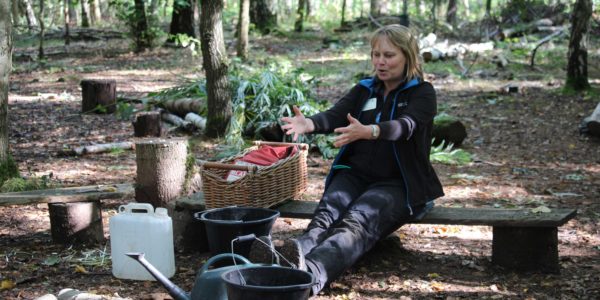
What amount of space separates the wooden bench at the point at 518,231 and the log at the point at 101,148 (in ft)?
14.3

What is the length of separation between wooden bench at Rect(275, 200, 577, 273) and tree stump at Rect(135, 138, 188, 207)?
51.2 inches

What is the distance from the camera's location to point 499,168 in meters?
7.59

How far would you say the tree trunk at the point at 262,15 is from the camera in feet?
70.7

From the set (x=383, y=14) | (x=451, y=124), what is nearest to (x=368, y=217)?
(x=451, y=124)

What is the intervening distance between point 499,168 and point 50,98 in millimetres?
7678

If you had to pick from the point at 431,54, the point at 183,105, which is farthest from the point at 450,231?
the point at 431,54

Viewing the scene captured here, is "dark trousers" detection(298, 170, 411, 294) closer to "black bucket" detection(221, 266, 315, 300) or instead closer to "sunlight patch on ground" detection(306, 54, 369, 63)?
"black bucket" detection(221, 266, 315, 300)

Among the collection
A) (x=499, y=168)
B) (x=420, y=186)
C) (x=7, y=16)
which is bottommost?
(x=499, y=168)

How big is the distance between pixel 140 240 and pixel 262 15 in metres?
18.2

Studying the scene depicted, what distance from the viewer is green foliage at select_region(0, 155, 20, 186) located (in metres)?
5.84

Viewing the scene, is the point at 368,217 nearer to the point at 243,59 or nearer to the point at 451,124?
the point at 451,124

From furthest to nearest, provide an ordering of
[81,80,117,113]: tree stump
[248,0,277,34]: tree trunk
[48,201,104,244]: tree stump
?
[248,0,277,34]: tree trunk < [81,80,117,113]: tree stump < [48,201,104,244]: tree stump

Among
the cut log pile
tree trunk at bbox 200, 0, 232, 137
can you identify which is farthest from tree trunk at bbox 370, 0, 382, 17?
tree trunk at bbox 200, 0, 232, 137

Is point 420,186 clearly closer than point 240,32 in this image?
Yes
